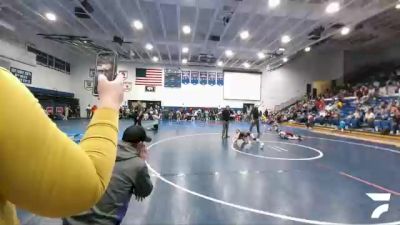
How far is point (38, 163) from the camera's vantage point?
2.32 ft

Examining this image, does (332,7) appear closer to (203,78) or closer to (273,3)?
(273,3)

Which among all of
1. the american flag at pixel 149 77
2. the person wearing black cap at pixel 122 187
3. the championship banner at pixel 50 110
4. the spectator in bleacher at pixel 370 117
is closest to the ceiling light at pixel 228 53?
the american flag at pixel 149 77

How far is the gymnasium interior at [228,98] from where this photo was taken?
183 inches

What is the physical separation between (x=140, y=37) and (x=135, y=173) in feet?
72.2

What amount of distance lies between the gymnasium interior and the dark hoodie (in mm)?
23

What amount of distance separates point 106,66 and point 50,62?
30.1 m

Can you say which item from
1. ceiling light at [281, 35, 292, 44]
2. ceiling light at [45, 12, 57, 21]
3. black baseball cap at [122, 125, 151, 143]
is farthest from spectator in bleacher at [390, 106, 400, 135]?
ceiling light at [45, 12, 57, 21]

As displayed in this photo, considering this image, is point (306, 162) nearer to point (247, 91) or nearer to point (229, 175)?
point (229, 175)

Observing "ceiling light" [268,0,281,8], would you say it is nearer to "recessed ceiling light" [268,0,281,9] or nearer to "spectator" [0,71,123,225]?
"recessed ceiling light" [268,0,281,9]

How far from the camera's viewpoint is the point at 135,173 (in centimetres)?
266

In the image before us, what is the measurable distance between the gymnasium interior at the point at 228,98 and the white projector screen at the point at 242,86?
128 mm

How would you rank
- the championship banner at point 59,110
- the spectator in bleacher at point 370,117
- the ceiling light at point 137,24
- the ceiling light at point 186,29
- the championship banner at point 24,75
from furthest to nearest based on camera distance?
the championship banner at point 59,110, the championship banner at point 24,75, the ceiling light at point 186,29, the ceiling light at point 137,24, the spectator in bleacher at point 370,117

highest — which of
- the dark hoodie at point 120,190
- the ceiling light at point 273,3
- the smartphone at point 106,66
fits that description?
the ceiling light at point 273,3

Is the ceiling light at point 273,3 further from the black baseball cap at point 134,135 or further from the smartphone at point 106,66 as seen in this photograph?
the smartphone at point 106,66
